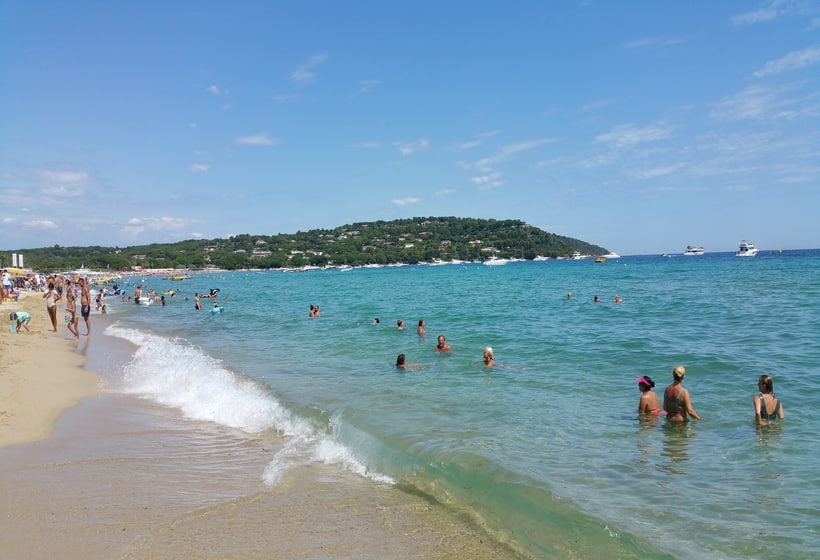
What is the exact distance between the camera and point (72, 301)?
21.4 meters

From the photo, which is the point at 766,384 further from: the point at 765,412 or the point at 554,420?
the point at 554,420

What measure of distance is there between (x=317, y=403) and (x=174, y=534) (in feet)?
17.2

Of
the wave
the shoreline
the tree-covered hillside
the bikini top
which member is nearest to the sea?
the wave

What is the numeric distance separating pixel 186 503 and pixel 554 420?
546 centimetres

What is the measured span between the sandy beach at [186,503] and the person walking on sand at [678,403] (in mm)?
4742

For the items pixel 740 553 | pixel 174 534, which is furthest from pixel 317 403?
pixel 740 553

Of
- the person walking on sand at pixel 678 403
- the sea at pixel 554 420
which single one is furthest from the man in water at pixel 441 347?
the person walking on sand at pixel 678 403

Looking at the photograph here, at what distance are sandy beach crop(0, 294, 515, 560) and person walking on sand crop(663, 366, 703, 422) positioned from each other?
4.74 m

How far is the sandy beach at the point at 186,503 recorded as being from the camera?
4.56 m

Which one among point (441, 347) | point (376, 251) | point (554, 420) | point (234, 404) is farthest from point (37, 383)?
point (376, 251)

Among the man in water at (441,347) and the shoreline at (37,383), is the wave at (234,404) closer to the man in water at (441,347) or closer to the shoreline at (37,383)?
the shoreline at (37,383)

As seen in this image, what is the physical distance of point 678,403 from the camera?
8.24 m

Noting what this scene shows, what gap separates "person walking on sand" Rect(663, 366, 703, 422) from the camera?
818 centimetres

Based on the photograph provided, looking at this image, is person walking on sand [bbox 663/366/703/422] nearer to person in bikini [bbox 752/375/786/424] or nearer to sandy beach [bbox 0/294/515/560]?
person in bikini [bbox 752/375/786/424]
